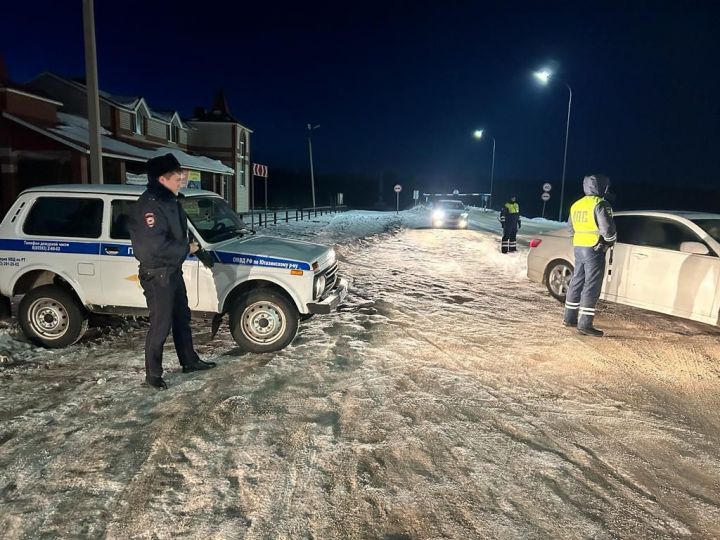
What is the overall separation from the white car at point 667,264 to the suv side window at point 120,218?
6.85m

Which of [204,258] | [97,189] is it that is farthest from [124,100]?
[204,258]

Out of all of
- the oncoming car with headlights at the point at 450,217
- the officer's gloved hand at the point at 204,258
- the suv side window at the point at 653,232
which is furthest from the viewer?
the oncoming car with headlights at the point at 450,217

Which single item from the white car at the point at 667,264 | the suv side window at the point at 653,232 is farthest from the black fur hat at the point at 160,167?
the suv side window at the point at 653,232

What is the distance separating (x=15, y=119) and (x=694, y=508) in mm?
22469

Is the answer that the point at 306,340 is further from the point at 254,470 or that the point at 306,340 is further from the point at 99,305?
the point at 254,470

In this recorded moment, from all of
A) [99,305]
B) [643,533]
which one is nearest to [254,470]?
[643,533]

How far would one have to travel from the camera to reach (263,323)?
5934mm

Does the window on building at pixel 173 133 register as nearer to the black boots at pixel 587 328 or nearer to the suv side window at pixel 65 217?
the suv side window at pixel 65 217

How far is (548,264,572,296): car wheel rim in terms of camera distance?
9062mm

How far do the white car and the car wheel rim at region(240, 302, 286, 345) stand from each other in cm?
513

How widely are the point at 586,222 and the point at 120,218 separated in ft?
19.7

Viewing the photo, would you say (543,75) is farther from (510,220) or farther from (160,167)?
(160,167)

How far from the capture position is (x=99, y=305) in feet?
19.5

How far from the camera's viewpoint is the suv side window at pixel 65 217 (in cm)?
595
